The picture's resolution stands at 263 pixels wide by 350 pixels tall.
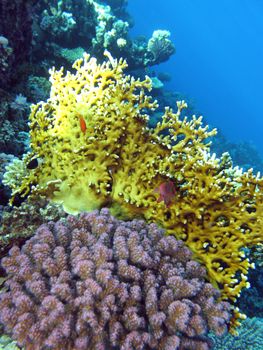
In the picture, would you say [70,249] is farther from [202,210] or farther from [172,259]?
[202,210]

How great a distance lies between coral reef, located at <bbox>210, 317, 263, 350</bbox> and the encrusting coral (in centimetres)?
229

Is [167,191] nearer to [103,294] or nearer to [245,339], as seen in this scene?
[103,294]

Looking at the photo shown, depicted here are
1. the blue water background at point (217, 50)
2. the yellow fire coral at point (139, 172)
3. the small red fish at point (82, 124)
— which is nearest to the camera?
the yellow fire coral at point (139, 172)

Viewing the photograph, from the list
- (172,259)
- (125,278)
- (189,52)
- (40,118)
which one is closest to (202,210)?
(172,259)

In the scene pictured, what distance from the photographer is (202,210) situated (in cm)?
311

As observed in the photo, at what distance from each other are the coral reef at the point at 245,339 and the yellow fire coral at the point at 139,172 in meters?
1.70

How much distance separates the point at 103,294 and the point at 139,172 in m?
1.54

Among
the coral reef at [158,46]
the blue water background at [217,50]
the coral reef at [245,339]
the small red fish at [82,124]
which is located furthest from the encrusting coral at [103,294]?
the blue water background at [217,50]

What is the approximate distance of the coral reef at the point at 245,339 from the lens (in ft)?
14.7

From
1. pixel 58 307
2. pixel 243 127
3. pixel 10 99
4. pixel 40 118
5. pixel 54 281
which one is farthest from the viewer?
pixel 243 127

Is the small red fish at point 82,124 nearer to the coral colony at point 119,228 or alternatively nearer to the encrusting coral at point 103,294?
the coral colony at point 119,228

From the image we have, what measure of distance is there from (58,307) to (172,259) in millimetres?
1108

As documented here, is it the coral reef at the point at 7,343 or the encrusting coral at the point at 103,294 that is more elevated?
the encrusting coral at the point at 103,294

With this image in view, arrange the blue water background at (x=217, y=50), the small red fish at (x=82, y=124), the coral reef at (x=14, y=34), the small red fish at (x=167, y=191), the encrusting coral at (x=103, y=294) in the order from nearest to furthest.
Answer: the encrusting coral at (x=103, y=294) → the small red fish at (x=167, y=191) → the small red fish at (x=82, y=124) → the coral reef at (x=14, y=34) → the blue water background at (x=217, y=50)
